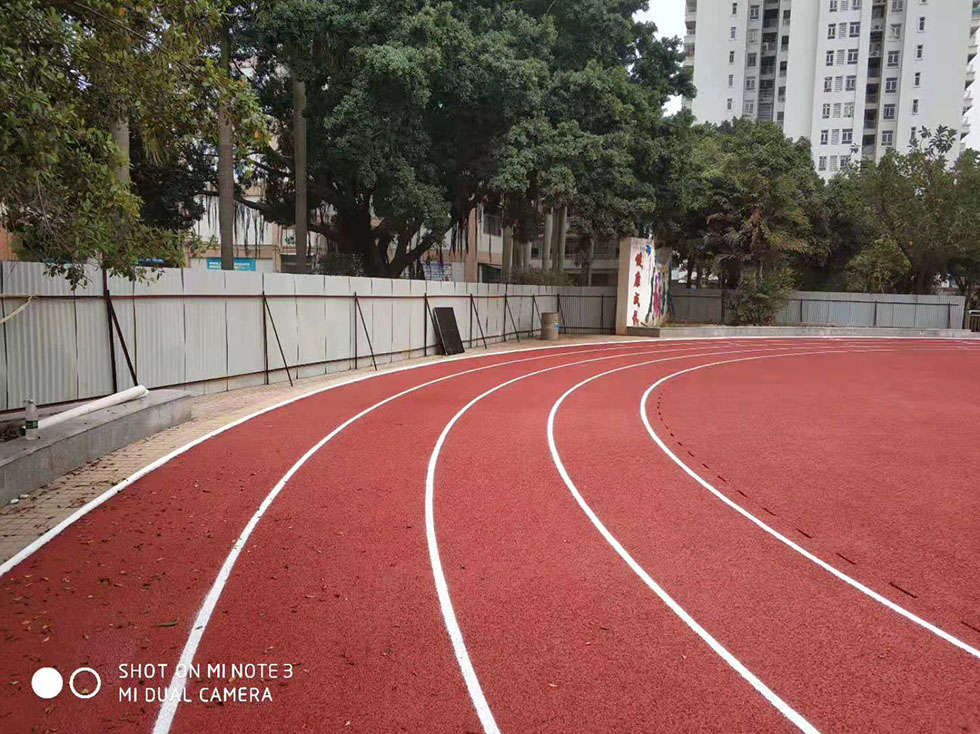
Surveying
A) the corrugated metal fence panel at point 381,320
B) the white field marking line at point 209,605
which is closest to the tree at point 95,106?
the white field marking line at point 209,605

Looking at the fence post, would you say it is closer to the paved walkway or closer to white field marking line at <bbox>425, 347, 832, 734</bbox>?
the paved walkway

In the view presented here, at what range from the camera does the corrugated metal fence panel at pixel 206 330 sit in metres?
13.0

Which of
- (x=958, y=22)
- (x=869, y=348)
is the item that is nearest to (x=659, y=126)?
(x=869, y=348)

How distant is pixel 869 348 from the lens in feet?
98.7

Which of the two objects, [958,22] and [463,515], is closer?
[463,515]

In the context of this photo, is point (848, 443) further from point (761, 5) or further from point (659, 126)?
point (761, 5)

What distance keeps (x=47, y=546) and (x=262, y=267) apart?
4788 cm

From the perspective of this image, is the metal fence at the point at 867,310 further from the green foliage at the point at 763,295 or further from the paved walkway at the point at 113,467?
the paved walkway at the point at 113,467

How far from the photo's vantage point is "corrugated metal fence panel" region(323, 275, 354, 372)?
17.2 m

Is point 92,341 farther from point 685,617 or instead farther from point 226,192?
point 226,192

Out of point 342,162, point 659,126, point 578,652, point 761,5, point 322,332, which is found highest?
point 761,5

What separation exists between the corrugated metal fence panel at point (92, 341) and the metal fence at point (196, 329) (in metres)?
0.02

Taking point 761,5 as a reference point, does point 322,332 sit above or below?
below

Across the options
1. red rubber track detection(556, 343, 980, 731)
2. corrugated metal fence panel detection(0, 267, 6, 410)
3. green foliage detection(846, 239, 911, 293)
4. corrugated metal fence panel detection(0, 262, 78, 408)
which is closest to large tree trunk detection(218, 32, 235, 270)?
corrugated metal fence panel detection(0, 262, 78, 408)
